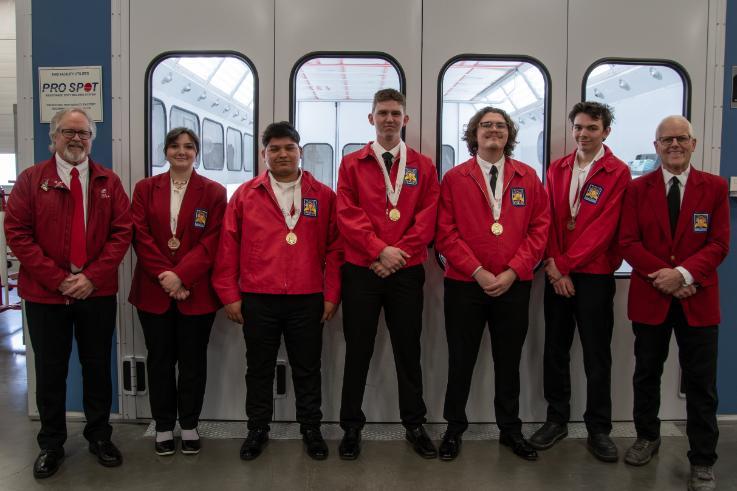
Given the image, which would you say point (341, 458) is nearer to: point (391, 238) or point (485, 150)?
point (391, 238)

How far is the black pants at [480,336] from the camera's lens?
8.23 ft

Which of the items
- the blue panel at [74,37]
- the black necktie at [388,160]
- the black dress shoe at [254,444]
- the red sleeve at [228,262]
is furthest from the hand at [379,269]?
the blue panel at [74,37]

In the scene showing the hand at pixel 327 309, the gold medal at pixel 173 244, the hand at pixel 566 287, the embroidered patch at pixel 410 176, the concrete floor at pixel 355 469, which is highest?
the embroidered patch at pixel 410 176

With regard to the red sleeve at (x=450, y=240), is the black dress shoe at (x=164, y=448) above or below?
below

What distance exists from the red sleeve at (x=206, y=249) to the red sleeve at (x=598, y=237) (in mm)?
1752

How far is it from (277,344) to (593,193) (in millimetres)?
1777

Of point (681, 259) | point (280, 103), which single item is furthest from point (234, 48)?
point (681, 259)

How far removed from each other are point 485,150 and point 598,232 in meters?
0.69

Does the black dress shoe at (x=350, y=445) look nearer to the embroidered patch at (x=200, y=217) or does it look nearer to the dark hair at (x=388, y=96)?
the embroidered patch at (x=200, y=217)

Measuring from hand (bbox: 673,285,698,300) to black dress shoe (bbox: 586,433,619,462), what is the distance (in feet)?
2.78

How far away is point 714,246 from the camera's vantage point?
2.31 metres

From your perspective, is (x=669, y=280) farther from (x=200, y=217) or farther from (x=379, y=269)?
(x=200, y=217)

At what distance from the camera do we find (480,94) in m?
3.85

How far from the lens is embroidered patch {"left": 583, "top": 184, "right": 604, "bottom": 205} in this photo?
2.56 metres
